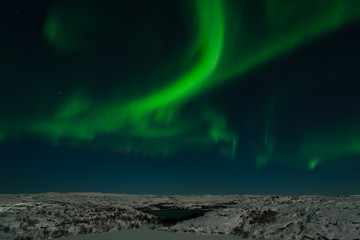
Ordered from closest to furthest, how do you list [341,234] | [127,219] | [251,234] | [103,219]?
[341,234]
[251,234]
[103,219]
[127,219]

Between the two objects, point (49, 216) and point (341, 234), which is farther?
point (49, 216)

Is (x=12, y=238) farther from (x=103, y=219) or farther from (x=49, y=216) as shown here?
(x=103, y=219)

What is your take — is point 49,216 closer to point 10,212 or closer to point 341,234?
point 10,212

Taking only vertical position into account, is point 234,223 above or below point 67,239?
above

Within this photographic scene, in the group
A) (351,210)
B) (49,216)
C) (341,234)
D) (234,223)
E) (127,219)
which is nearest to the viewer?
(341,234)

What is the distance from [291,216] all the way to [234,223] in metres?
4.46

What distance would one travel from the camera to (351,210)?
16.0m

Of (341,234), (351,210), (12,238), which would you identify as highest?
(351,210)

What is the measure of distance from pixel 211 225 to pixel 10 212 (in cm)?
1559

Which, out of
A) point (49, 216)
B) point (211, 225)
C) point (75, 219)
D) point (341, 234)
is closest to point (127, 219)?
point (75, 219)

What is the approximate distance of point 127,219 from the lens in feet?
86.3

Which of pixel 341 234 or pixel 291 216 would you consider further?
pixel 291 216

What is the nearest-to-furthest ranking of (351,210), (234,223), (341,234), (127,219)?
(341,234) → (351,210) → (234,223) → (127,219)

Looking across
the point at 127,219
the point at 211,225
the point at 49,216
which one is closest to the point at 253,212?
the point at 211,225
